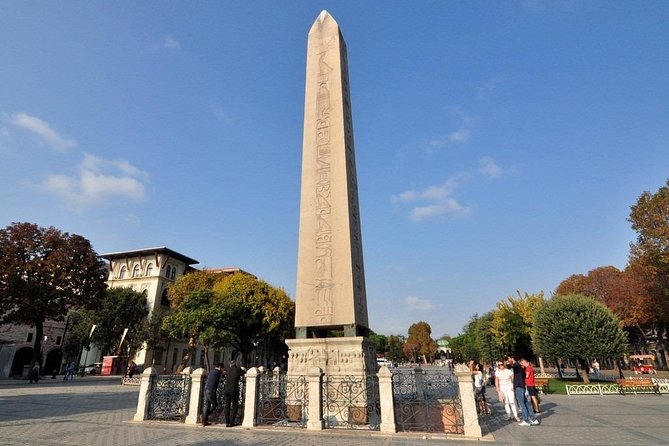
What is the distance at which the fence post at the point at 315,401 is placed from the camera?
8.34 metres

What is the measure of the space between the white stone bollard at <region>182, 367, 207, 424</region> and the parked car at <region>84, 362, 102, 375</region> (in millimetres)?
34888

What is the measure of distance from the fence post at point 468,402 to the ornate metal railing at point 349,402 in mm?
1993

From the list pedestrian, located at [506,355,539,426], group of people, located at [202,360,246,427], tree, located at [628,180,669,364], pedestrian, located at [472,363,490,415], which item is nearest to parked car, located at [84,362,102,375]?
group of people, located at [202,360,246,427]

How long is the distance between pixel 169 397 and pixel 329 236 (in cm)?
640

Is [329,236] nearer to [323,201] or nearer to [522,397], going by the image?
[323,201]

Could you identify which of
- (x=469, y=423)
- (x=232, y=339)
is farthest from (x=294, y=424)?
(x=232, y=339)

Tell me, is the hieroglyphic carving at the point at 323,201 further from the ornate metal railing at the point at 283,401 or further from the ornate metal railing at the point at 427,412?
the ornate metal railing at the point at 427,412

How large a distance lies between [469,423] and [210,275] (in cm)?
3614

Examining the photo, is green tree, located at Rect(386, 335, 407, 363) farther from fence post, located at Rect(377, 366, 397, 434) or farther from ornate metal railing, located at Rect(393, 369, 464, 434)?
fence post, located at Rect(377, 366, 397, 434)

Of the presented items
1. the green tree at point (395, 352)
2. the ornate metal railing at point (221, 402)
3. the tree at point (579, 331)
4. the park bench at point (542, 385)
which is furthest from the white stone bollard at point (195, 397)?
the green tree at point (395, 352)

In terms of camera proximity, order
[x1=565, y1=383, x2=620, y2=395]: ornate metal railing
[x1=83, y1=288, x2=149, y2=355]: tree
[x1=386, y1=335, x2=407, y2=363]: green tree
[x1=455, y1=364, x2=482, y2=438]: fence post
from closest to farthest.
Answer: [x1=455, y1=364, x2=482, y2=438]: fence post → [x1=565, y1=383, x2=620, y2=395]: ornate metal railing → [x1=83, y1=288, x2=149, y2=355]: tree → [x1=386, y1=335, x2=407, y2=363]: green tree

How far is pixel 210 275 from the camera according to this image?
40.0 meters

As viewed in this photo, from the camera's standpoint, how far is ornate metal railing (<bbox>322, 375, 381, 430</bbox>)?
8.60 metres

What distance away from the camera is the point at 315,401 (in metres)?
8.42
